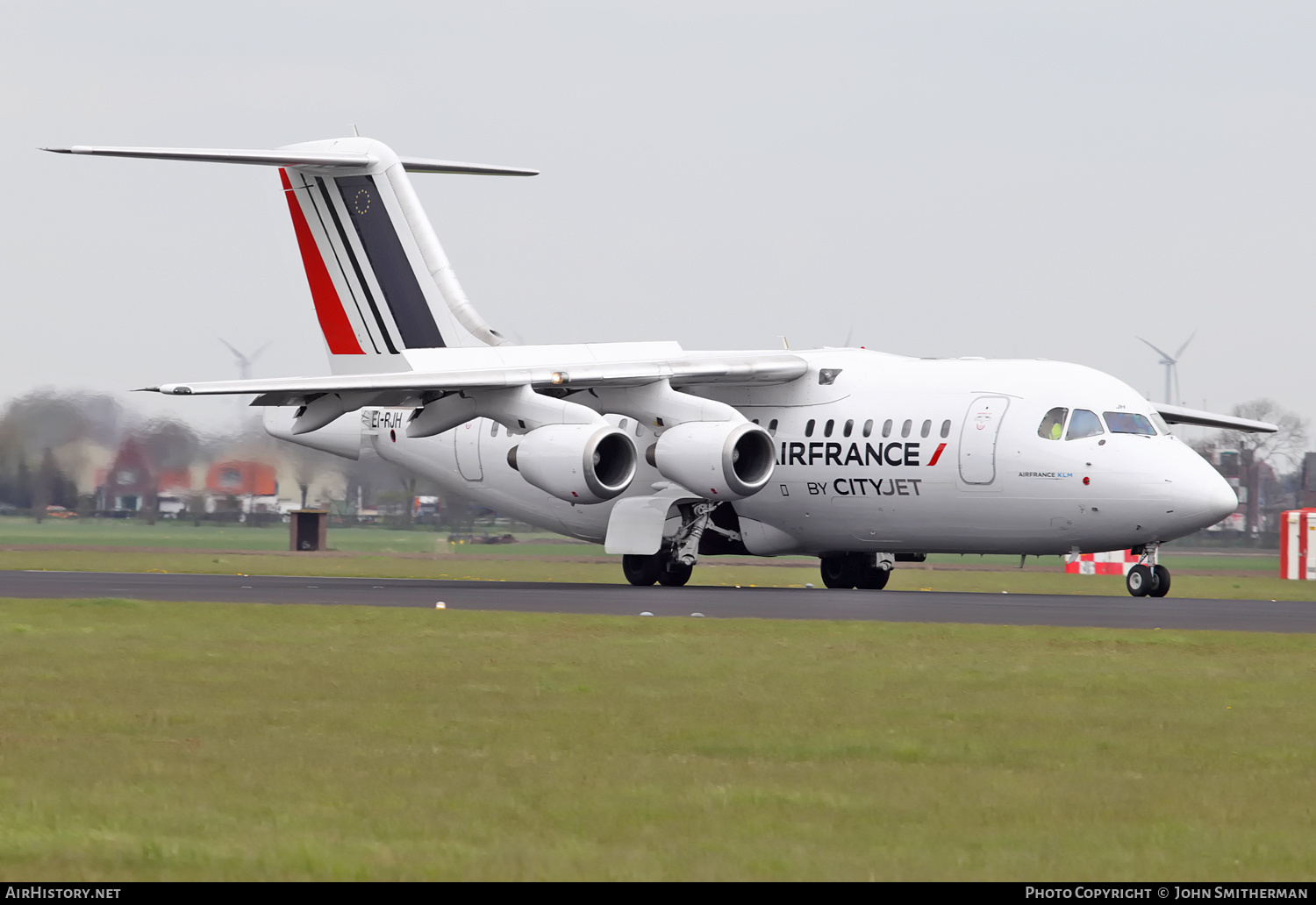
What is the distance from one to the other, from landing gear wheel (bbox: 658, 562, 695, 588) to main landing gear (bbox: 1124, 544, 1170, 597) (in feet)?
24.4

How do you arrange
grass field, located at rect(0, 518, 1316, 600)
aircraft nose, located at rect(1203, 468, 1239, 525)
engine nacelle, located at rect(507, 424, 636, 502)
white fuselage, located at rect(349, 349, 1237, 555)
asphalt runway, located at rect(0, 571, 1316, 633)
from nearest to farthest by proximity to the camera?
asphalt runway, located at rect(0, 571, 1316, 633)
aircraft nose, located at rect(1203, 468, 1239, 525)
white fuselage, located at rect(349, 349, 1237, 555)
engine nacelle, located at rect(507, 424, 636, 502)
grass field, located at rect(0, 518, 1316, 600)

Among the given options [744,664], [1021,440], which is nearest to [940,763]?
[744,664]

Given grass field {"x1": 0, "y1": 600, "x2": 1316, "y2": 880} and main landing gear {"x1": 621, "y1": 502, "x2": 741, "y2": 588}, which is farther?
main landing gear {"x1": 621, "y1": 502, "x2": 741, "y2": 588}

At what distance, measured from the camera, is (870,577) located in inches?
1256

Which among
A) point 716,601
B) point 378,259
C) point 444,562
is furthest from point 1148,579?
point 444,562

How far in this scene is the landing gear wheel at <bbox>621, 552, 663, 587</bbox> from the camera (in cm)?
3098

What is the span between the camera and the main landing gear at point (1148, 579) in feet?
88.9

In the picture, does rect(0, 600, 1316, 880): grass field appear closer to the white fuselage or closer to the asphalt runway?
the asphalt runway

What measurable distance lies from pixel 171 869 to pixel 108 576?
2612 cm

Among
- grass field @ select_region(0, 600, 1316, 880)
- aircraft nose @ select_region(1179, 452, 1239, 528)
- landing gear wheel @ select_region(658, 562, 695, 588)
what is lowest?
landing gear wheel @ select_region(658, 562, 695, 588)

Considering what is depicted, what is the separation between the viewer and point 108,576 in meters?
31.9

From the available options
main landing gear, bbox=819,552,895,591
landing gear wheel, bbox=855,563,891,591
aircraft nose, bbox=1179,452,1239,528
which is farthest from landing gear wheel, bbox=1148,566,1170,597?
landing gear wheel, bbox=855,563,891,591

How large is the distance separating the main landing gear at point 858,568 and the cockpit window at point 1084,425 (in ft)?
18.2
